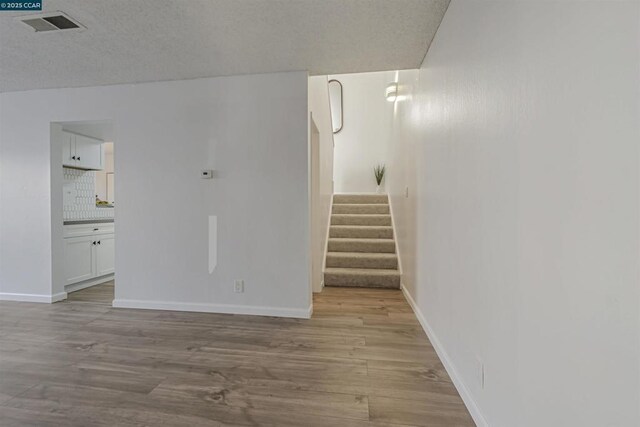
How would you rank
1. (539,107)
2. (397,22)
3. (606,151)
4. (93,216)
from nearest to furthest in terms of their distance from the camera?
(606,151) → (539,107) → (397,22) → (93,216)

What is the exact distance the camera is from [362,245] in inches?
→ 173

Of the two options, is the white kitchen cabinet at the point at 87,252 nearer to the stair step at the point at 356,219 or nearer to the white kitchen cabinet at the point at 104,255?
the white kitchen cabinet at the point at 104,255

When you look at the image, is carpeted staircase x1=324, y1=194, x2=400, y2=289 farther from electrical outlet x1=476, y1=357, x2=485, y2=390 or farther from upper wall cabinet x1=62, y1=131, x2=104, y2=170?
upper wall cabinet x1=62, y1=131, x2=104, y2=170

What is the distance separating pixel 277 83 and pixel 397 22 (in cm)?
124

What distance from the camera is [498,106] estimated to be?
121 cm

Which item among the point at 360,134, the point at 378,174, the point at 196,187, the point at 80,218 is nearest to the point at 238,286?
the point at 196,187

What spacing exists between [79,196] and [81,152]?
64 centimetres

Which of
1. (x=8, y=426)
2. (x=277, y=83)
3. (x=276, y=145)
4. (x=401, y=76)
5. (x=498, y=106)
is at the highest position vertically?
(x=401, y=76)

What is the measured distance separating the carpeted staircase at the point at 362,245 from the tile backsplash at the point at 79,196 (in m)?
3.51

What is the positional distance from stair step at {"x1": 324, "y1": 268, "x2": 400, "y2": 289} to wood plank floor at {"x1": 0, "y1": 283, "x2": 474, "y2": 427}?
84cm

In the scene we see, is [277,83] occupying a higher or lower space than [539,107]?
higher

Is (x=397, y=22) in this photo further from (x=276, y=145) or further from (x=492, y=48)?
(x=276, y=145)

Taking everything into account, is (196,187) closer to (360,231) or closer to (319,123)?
(319,123)

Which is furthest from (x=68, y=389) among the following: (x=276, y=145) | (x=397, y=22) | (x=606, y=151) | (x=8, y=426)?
(x=397, y=22)
